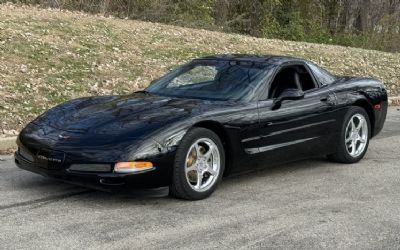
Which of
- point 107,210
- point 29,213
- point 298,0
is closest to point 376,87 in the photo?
point 107,210

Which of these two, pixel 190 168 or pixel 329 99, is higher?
pixel 329 99

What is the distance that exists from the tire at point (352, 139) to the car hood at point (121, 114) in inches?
82.0

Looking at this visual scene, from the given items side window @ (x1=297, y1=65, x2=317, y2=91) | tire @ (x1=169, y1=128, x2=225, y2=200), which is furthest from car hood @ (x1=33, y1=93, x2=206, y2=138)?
side window @ (x1=297, y1=65, x2=317, y2=91)

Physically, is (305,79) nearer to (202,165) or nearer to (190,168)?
(202,165)

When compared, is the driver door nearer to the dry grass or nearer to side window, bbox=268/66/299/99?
side window, bbox=268/66/299/99

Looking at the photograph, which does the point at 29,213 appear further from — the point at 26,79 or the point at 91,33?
the point at 91,33

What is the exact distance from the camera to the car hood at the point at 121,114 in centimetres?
544

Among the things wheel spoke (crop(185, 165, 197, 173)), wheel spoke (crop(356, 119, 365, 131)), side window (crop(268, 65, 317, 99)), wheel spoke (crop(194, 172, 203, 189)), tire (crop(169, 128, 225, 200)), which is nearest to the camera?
tire (crop(169, 128, 225, 200))

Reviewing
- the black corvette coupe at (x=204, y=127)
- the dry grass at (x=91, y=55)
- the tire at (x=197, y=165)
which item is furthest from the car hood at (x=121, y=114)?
the dry grass at (x=91, y=55)

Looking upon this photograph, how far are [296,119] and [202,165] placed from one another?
137cm

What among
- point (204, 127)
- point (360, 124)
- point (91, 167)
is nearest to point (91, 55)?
point (360, 124)

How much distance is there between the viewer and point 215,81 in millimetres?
6582

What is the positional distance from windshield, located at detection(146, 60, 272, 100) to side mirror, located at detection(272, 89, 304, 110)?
0.25 meters

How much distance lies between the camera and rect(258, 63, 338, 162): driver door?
6.24 meters
